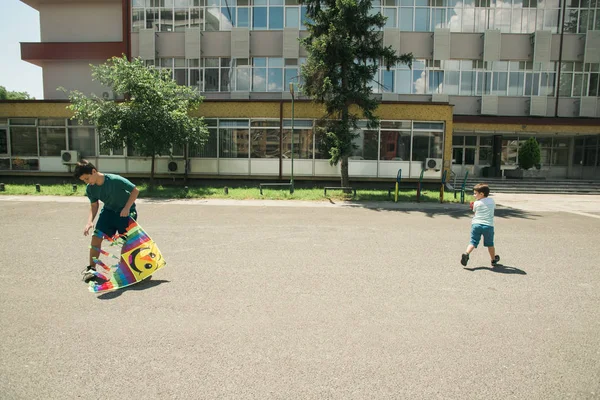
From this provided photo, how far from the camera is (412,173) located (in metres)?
21.5

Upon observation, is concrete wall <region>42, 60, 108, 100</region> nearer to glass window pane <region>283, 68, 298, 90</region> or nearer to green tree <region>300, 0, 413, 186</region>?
glass window pane <region>283, 68, 298, 90</region>

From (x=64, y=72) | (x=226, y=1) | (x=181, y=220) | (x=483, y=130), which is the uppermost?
(x=226, y=1)

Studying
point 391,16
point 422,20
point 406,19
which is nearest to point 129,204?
point 391,16

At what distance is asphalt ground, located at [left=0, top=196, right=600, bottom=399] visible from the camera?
9.73ft

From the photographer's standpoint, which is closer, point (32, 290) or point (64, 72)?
point (32, 290)

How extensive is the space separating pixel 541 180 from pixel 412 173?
29.9 ft

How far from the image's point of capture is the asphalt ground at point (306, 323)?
2.96m

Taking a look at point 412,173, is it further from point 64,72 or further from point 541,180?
point 64,72

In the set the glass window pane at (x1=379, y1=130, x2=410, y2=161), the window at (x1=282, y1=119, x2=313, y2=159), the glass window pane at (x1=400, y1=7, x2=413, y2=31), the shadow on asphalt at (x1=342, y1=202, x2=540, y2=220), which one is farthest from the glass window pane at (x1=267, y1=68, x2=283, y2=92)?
the shadow on asphalt at (x1=342, y1=202, x2=540, y2=220)

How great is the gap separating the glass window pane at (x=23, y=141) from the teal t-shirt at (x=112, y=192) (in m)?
21.6

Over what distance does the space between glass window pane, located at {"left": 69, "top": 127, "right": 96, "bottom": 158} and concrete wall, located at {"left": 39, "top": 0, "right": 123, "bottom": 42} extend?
10.00 m

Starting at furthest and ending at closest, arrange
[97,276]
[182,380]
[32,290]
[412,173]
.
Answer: [412,173] → [97,276] → [32,290] → [182,380]

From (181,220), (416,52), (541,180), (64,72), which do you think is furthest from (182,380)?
(64,72)

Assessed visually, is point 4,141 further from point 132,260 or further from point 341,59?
point 132,260
